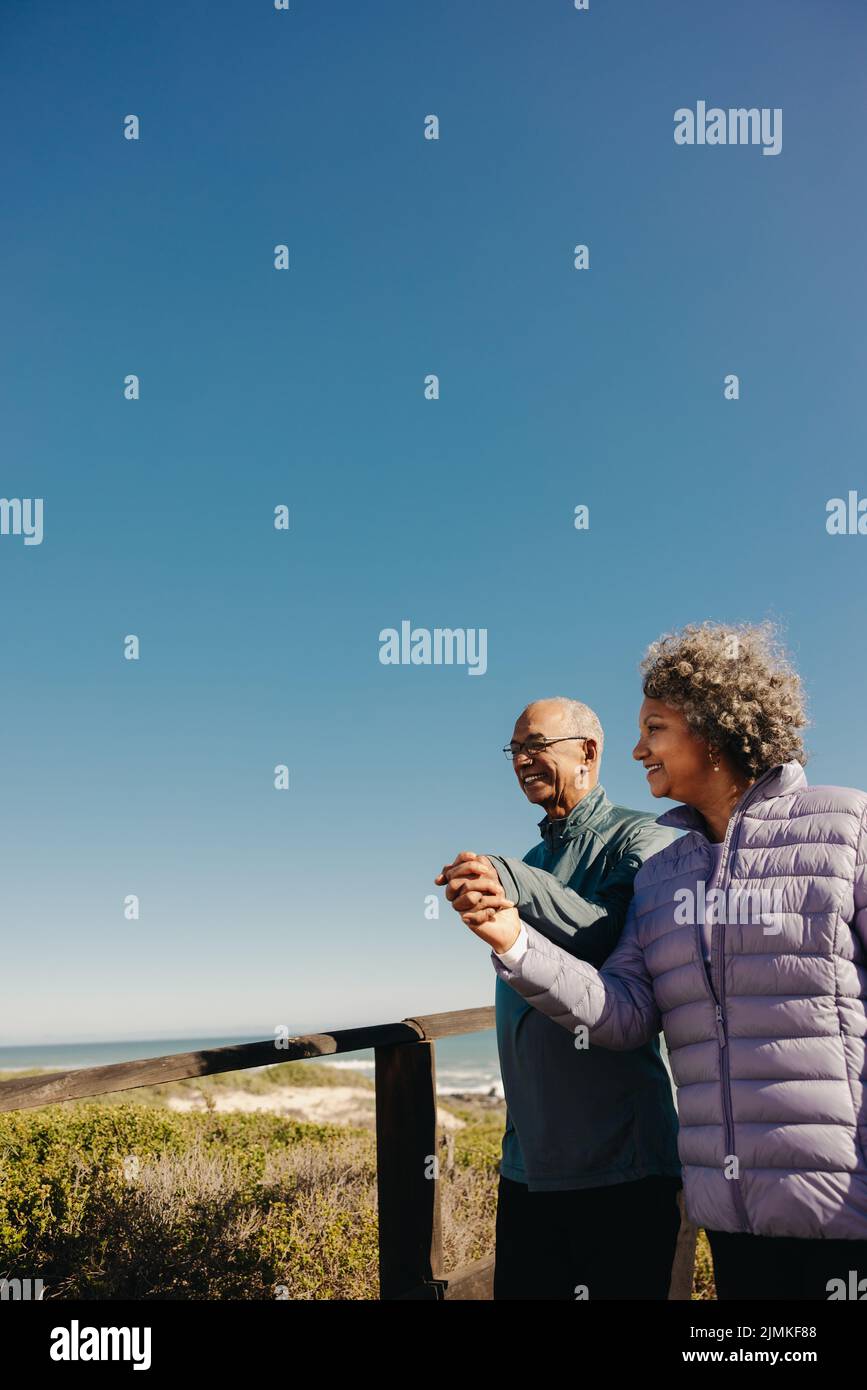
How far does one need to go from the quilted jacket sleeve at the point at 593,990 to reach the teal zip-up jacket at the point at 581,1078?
73mm

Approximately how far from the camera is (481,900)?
1.91m

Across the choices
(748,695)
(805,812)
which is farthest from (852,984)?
(748,695)

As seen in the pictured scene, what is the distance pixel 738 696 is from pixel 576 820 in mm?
615

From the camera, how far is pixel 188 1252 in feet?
11.6

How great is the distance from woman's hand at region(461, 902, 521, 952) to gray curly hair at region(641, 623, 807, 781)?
59cm

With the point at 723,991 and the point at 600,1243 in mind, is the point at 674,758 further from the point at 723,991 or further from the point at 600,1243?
the point at 600,1243

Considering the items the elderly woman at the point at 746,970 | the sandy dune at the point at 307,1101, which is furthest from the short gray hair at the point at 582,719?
the sandy dune at the point at 307,1101

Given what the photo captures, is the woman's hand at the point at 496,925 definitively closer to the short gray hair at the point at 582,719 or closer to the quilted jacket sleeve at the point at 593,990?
the quilted jacket sleeve at the point at 593,990

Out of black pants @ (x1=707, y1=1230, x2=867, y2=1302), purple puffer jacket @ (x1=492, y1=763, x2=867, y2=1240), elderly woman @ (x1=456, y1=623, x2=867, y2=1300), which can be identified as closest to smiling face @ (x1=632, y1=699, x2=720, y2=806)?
elderly woman @ (x1=456, y1=623, x2=867, y2=1300)

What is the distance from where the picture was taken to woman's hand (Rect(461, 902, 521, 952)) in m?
1.90

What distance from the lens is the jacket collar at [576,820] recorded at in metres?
2.52

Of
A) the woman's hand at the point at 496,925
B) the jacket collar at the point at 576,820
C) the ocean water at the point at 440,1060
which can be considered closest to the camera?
the woman's hand at the point at 496,925

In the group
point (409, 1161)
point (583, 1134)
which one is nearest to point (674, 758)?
point (583, 1134)
